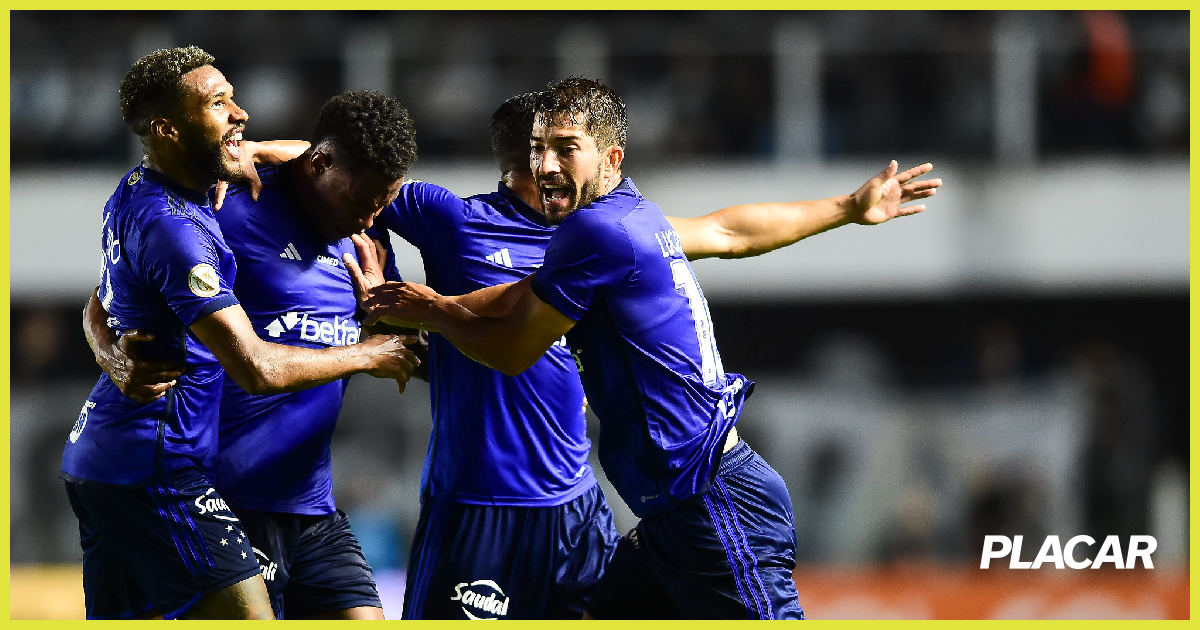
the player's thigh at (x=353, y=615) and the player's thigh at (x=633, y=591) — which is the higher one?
the player's thigh at (x=633, y=591)

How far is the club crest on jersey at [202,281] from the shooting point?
14.4ft

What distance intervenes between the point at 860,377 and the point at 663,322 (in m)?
11.4

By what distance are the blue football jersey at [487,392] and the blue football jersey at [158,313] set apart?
87 cm

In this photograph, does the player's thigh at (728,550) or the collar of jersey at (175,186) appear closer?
the player's thigh at (728,550)

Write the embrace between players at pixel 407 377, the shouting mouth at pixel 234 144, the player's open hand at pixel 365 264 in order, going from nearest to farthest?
the embrace between players at pixel 407 377 → the shouting mouth at pixel 234 144 → the player's open hand at pixel 365 264

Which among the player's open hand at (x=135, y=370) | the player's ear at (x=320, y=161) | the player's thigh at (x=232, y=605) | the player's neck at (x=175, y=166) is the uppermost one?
the player's ear at (x=320, y=161)

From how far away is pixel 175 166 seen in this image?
4.65 metres

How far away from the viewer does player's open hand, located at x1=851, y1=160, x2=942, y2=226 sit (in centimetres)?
581

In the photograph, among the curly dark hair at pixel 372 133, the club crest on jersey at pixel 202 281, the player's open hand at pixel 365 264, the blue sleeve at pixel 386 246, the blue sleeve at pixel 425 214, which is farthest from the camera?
the blue sleeve at pixel 386 246

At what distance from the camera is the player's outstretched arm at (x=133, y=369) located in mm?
4574


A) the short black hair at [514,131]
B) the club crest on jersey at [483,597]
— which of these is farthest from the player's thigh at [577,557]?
the short black hair at [514,131]

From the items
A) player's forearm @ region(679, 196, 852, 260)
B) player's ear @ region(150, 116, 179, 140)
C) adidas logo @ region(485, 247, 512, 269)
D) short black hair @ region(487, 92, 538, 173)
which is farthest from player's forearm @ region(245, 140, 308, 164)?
player's forearm @ region(679, 196, 852, 260)

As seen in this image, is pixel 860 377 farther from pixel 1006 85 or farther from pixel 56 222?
pixel 56 222

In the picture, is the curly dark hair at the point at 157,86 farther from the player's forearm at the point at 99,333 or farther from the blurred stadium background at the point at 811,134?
the blurred stadium background at the point at 811,134
